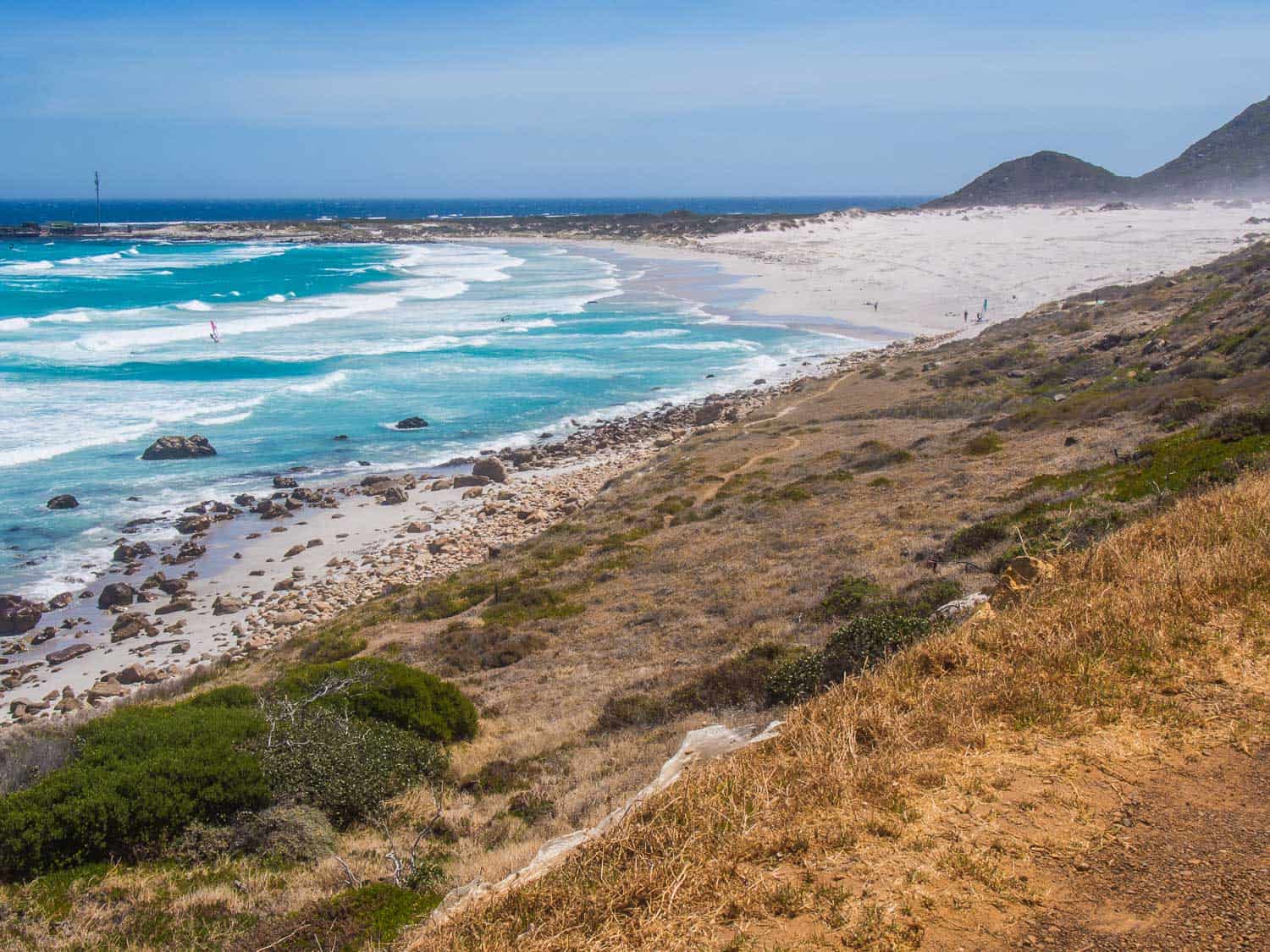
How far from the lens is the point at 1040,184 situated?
135 meters

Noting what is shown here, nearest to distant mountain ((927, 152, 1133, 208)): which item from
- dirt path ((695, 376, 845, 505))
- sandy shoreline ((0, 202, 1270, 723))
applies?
sandy shoreline ((0, 202, 1270, 723))

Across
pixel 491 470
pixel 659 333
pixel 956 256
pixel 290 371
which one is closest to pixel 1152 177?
pixel 956 256

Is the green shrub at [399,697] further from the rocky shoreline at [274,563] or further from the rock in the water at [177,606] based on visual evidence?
the rock in the water at [177,606]

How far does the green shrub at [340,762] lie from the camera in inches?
303

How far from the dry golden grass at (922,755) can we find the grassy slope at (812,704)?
0.02 m

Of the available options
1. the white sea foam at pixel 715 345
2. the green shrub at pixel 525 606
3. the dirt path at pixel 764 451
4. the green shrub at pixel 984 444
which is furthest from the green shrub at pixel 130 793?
the white sea foam at pixel 715 345

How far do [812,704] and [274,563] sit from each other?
1891 centimetres

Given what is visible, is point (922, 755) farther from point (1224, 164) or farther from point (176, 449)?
point (1224, 164)

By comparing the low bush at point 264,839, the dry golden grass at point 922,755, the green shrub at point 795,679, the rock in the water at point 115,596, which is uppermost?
the dry golden grass at point 922,755

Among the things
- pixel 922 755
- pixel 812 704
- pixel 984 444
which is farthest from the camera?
pixel 984 444

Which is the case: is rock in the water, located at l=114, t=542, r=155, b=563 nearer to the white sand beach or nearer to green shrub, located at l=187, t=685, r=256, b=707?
green shrub, located at l=187, t=685, r=256, b=707

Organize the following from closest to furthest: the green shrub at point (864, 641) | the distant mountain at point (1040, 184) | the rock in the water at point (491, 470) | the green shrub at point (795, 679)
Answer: the green shrub at point (864, 641) < the green shrub at point (795, 679) < the rock in the water at point (491, 470) < the distant mountain at point (1040, 184)

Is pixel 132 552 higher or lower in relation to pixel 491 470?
lower

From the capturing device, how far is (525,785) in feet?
27.7
